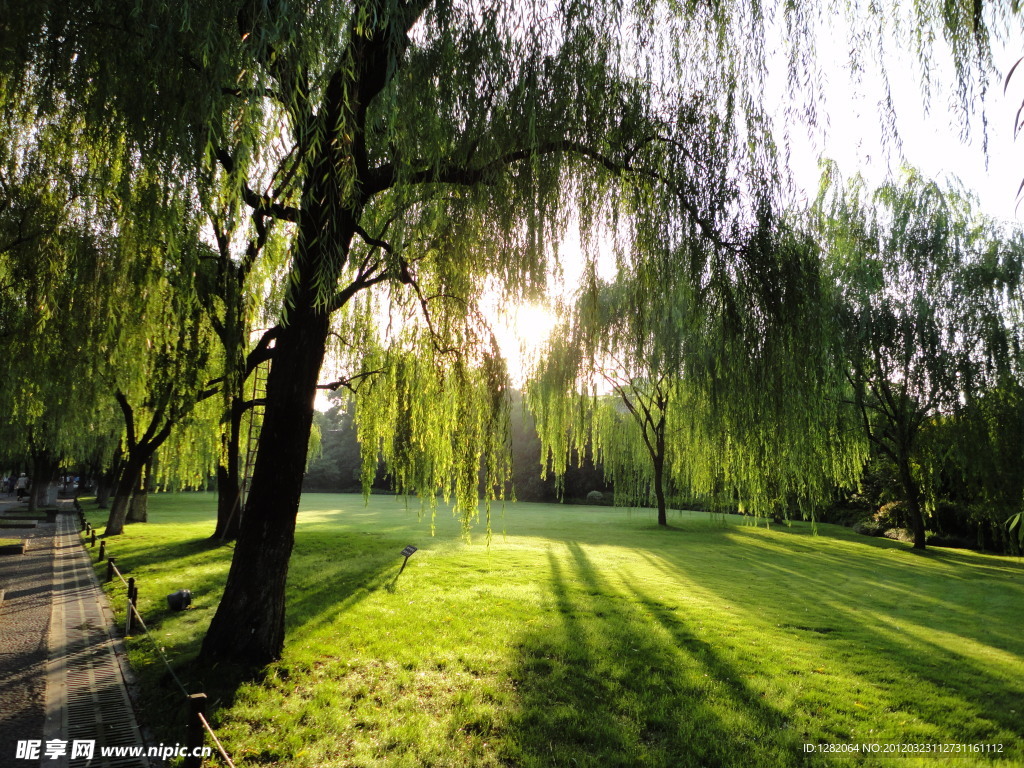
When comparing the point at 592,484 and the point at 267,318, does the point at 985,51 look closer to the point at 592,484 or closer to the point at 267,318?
the point at 267,318

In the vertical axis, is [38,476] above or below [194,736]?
above

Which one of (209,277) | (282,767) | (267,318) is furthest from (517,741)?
(267,318)

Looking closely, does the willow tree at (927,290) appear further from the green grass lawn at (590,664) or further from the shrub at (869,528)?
the shrub at (869,528)

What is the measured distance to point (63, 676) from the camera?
15.6ft

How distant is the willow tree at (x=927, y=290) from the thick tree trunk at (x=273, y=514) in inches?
504

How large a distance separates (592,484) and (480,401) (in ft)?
99.7

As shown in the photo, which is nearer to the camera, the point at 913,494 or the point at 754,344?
the point at 754,344

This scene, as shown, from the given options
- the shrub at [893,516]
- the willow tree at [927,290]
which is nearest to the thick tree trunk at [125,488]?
the willow tree at [927,290]

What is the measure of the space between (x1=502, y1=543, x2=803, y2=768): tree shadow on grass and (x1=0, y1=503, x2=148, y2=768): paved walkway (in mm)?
2769

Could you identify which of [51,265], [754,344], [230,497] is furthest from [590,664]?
[230,497]

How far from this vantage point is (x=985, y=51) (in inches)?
124

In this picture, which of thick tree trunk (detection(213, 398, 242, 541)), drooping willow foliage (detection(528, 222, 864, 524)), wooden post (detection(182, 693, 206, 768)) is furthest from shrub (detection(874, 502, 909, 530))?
wooden post (detection(182, 693, 206, 768))

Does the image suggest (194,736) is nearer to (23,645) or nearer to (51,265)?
(23,645)

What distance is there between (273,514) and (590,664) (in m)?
3.45
